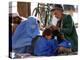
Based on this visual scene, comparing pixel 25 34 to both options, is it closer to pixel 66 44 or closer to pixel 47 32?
pixel 47 32

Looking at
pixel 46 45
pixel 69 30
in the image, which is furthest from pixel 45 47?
pixel 69 30

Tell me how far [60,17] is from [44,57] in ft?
1.23

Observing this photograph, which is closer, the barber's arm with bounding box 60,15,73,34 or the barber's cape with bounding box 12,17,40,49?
the barber's cape with bounding box 12,17,40,49

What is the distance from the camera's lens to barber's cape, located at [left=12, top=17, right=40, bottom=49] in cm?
131

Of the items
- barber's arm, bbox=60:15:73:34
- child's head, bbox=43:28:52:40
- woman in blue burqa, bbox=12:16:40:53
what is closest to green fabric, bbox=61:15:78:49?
barber's arm, bbox=60:15:73:34

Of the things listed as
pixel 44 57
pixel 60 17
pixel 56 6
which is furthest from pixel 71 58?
pixel 56 6

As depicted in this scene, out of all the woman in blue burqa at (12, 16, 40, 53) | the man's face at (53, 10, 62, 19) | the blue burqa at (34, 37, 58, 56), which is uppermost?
the man's face at (53, 10, 62, 19)

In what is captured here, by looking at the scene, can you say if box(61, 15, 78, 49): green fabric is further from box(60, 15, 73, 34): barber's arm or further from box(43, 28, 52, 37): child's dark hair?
box(43, 28, 52, 37): child's dark hair

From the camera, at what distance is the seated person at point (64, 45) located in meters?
1.43

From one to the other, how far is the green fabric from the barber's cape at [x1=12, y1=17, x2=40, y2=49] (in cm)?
26

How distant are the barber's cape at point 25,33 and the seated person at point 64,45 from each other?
0.74ft

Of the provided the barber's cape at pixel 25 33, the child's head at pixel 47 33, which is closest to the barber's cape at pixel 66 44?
the child's head at pixel 47 33

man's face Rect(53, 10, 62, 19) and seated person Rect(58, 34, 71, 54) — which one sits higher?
man's face Rect(53, 10, 62, 19)

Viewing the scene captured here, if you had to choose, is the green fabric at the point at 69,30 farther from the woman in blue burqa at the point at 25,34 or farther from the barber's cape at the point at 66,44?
the woman in blue burqa at the point at 25,34
